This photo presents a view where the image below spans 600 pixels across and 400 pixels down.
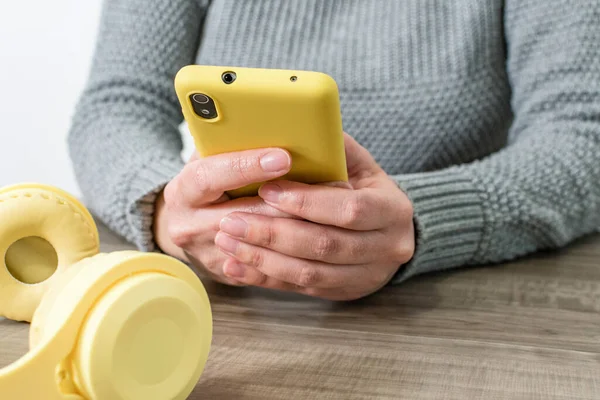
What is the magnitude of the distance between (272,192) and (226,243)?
62 millimetres

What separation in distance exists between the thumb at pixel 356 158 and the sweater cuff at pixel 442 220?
51mm

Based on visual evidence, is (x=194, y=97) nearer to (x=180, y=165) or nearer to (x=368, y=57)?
(x=180, y=165)

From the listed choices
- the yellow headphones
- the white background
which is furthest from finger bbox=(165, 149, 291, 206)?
the white background

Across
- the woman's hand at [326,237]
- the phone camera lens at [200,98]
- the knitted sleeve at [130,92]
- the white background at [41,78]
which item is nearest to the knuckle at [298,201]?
the woman's hand at [326,237]

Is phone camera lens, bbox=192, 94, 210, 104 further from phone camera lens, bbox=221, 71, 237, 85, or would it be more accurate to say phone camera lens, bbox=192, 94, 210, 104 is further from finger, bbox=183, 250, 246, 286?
finger, bbox=183, 250, 246, 286

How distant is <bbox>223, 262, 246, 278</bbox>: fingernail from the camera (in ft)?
1.70

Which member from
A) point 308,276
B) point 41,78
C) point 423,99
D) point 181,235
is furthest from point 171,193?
point 41,78

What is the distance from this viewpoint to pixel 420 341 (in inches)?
18.3

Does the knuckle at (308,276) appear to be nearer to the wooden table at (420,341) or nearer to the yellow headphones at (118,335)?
the wooden table at (420,341)

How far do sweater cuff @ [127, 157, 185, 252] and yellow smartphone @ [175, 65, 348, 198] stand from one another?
0.19 metres

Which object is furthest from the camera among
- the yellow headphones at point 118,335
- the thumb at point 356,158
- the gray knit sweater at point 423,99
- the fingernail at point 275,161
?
the gray knit sweater at point 423,99

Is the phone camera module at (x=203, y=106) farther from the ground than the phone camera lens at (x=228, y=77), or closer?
closer

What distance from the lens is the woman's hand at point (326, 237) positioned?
0.47 meters

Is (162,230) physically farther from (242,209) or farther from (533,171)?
(533,171)
